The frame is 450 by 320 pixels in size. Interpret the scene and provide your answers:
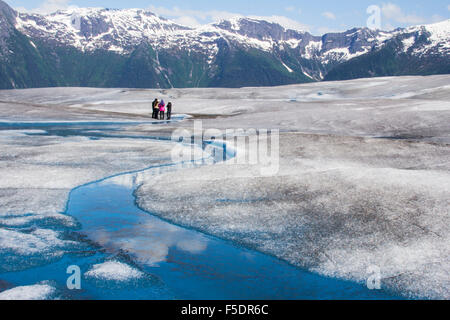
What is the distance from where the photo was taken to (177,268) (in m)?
8.96

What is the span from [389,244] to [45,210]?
29.4 feet

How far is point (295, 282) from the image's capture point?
8438 millimetres

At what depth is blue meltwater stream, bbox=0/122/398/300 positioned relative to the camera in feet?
26.0

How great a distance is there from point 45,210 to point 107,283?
4.94 meters

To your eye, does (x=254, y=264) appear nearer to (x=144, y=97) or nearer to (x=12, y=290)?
(x=12, y=290)

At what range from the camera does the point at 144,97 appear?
3086 inches

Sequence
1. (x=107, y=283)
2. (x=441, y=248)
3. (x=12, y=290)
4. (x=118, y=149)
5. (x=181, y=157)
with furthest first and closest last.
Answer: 1. (x=118, y=149)
2. (x=181, y=157)
3. (x=441, y=248)
4. (x=107, y=283)
5. (x=12, y=290)

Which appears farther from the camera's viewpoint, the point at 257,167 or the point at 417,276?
the point at 257,167

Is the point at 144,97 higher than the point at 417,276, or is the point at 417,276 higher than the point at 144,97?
the point at 144,97

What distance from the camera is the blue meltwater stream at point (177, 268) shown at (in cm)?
794

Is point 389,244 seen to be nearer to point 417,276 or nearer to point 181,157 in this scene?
point 417,276

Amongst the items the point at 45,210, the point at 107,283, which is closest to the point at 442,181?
the point at 107,283
